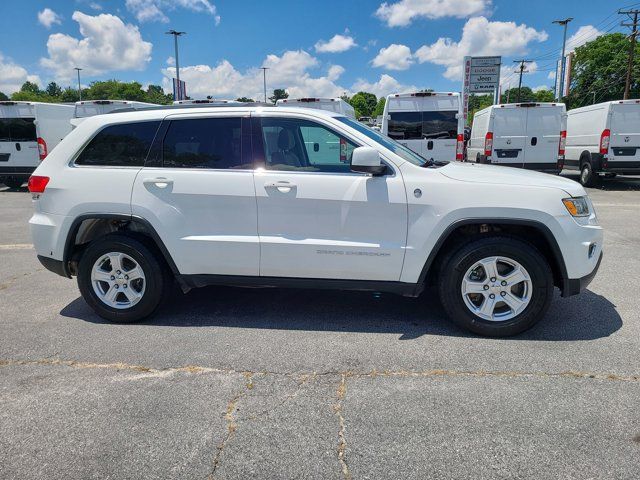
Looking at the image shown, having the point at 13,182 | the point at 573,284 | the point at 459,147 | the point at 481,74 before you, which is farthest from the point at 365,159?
the point at 481,74

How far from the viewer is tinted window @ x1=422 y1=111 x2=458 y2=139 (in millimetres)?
11516

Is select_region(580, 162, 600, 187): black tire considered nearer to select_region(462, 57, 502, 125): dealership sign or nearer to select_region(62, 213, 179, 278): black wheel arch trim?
select_region(462, 57, 502, 125): dealership sign

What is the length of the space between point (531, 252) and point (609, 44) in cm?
5568

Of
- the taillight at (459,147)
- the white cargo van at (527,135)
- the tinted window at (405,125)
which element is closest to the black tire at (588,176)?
the white cargo van at (527,135)

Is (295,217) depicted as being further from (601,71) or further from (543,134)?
(601,71)

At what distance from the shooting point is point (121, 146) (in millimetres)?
4219

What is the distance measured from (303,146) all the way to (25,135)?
520 inches

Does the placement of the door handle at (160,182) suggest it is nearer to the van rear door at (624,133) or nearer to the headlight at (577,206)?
the headlight at (577,206)

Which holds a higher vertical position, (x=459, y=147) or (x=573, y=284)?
(x=459, y=147)

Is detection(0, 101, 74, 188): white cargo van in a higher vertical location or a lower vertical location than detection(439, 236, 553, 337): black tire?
higher

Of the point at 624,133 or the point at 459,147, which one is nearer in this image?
the point at 459,147

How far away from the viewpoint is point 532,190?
365 centimetres

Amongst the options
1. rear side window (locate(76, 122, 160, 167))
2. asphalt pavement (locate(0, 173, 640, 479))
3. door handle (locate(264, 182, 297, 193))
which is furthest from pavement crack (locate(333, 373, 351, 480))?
rear side window (locate(76, 122, 160, 167))

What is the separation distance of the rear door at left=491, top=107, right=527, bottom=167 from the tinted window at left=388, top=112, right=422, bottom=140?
3511 millimetres
